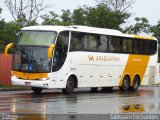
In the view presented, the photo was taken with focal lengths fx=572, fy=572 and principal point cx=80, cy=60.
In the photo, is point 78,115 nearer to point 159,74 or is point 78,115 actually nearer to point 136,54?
point 136,54

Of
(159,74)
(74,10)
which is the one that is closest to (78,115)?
(159,74)

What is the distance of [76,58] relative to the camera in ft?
98.9

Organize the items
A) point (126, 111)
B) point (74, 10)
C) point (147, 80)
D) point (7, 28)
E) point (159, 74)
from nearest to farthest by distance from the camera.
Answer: point (126, 111)
point (147, 80)
point (159, 74)
point (7, 28)
point (74, 10)

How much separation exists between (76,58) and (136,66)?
693 cm

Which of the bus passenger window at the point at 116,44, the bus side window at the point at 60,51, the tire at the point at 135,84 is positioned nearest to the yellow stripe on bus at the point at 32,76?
the bus side window at the point at 60,51

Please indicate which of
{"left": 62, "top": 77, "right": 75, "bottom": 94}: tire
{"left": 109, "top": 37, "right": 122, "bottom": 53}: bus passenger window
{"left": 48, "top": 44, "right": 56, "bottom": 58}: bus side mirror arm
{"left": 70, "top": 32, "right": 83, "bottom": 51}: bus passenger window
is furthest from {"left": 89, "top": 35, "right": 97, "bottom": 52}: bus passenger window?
{"left": 48, "top": 44, "right": 56, "bottom": 58}: bus side mirror arm

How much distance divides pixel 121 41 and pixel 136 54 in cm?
184

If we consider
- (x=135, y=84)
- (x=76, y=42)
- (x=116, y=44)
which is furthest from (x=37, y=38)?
(x=135, y=84)

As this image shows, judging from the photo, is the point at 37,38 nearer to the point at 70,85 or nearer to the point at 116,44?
the point at 70,85

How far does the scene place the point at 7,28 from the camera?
47656 mm

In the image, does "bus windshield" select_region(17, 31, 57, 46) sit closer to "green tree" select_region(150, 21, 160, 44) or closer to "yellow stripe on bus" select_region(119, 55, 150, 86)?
"yellow stripe on bus" select_region(119, 55, 150, 86)

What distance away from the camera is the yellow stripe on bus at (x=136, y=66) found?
3528cm

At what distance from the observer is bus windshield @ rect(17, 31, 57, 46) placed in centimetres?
2872

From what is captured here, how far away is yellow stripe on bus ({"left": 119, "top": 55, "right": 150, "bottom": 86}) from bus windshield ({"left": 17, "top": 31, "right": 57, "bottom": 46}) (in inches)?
301
